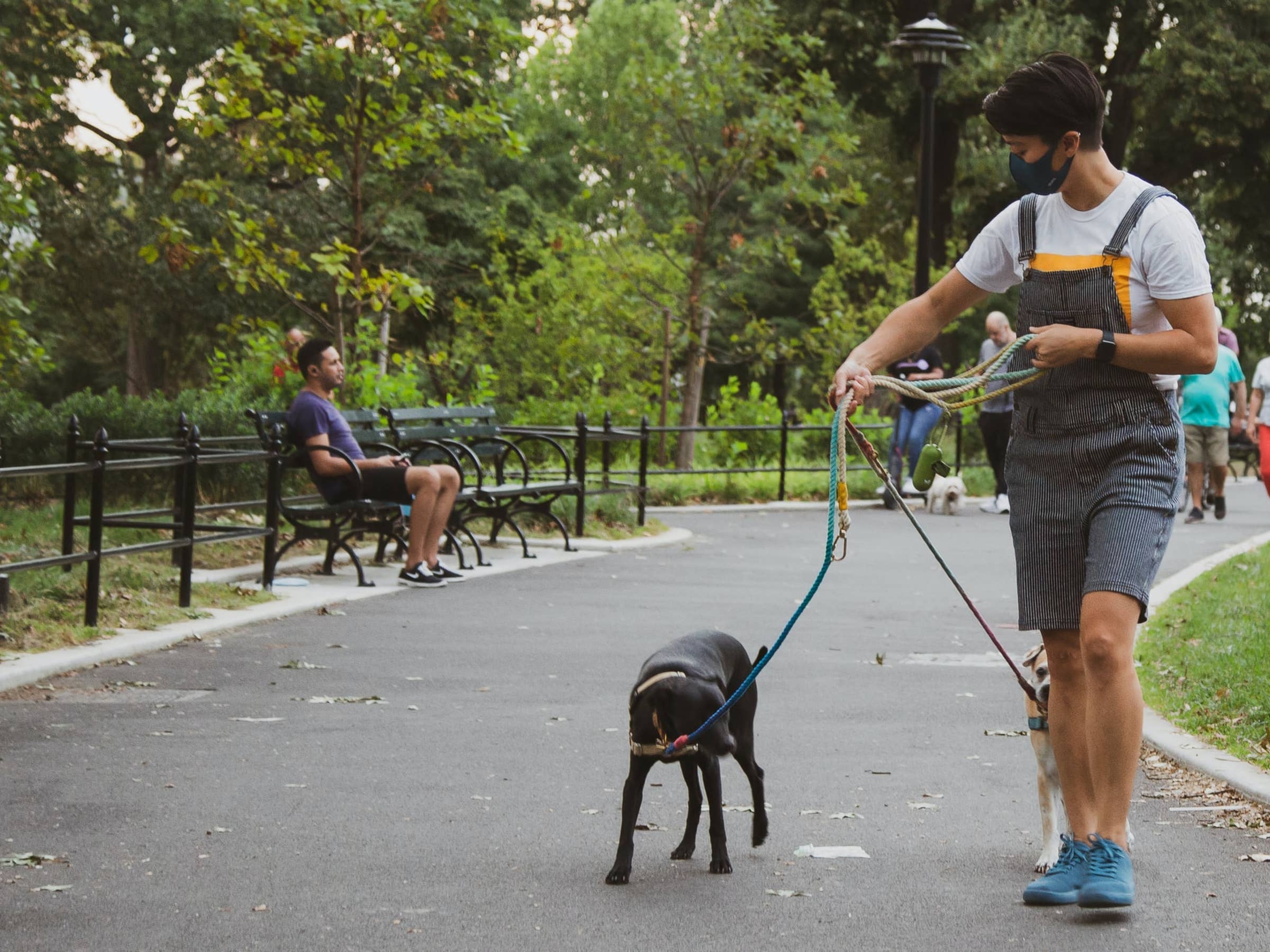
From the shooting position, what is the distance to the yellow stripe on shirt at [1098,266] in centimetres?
407

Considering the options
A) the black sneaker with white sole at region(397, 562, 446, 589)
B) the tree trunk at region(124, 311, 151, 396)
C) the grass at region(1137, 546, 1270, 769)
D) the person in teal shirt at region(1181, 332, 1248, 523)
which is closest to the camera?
the grass at region(1137, 546, 1270, 769)

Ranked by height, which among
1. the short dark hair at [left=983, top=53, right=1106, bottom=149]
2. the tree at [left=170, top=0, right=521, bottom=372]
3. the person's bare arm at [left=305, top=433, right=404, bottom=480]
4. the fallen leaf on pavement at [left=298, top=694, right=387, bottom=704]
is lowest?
the fallen leaf on pavement at [left=298, top=694, right=387, bottom=704]

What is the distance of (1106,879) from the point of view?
4.04 m

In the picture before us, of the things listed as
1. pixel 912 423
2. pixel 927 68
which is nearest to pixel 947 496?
pixel 912 423

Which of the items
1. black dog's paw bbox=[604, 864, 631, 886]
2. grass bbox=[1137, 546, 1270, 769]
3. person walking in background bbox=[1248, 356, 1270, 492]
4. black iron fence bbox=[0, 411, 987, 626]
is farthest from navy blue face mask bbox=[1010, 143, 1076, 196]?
person walking in background bbox=[1248, 356, 1270, 492]

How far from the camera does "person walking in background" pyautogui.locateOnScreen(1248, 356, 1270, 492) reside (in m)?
11.8

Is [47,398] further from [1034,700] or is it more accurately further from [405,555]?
[1034,700]

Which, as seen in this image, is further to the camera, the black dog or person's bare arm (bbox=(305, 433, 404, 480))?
person's bare arm (bbox=(305, 433, 404, 480))

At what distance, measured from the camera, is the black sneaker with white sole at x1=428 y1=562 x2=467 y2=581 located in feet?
36.0

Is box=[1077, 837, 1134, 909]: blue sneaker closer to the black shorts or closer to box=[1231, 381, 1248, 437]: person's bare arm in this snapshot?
the black shorts

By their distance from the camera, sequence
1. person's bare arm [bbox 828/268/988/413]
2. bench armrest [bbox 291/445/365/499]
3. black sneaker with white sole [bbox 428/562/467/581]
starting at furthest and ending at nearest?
black sneaker with white sole [bbox 428/562/467/581]
bench armrest [bbox 291/445/365/499]
person's bare arm [bbox 828/268/988/413]

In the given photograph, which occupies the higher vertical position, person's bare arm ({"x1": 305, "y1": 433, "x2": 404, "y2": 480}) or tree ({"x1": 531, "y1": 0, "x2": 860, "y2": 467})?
tree ({"x1": 531, "y1": 0, "x2": 860, "y2": 467})

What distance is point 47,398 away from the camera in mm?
43344

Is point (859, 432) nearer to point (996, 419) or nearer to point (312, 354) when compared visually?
point (312, 354)
